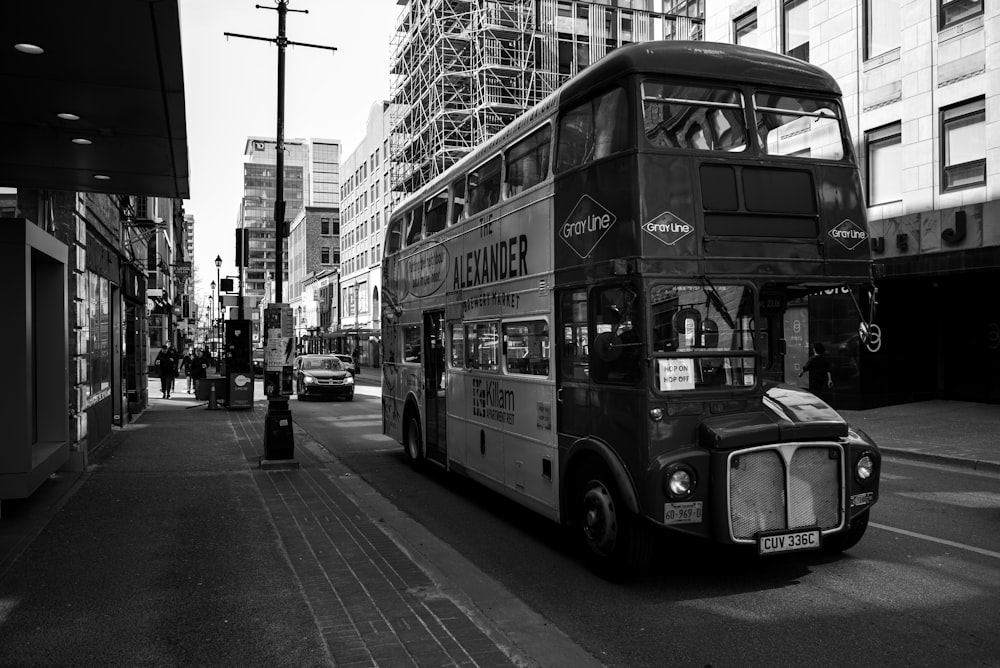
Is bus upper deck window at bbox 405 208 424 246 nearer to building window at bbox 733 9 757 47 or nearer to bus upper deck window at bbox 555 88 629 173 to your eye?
bus upper deck window at bbox 555 88 629 173

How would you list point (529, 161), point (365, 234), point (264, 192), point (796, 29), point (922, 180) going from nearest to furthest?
point (529, 161) → point (922, 180) → point (796, 29) → point (365, 234) → point (264, 192)

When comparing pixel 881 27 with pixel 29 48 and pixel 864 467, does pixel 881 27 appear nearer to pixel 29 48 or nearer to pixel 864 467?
pixel 864 467

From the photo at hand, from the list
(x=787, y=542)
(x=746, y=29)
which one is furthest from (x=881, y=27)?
(x=787, y=542)

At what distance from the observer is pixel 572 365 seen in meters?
7.04

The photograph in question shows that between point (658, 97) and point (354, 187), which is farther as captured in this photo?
point (354, 187)

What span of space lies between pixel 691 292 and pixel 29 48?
5823mm

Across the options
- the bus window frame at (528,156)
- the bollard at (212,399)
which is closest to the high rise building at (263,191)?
the bollard at (212,399)

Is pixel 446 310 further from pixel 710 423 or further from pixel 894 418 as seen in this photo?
pixel 894 418

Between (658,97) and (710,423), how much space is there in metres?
2.58

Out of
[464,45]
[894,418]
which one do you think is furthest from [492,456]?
[464,45]

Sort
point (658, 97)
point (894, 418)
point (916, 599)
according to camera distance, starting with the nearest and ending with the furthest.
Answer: point (916, 599) < point (658, 97) < point (894, 418)

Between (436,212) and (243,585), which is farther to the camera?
(436,212)

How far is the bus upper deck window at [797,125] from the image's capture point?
6355 mm

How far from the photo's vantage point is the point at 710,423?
5.94 metres
